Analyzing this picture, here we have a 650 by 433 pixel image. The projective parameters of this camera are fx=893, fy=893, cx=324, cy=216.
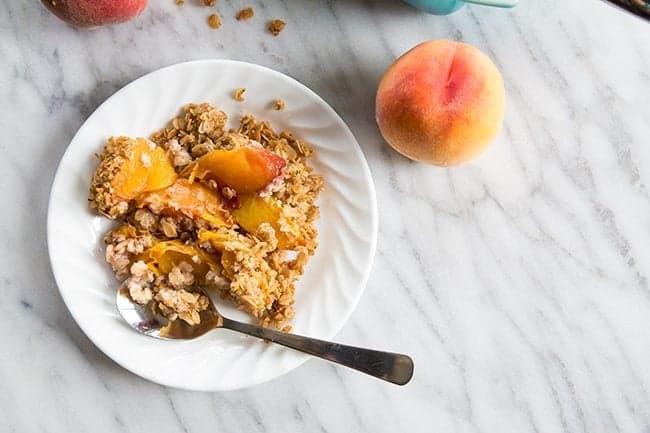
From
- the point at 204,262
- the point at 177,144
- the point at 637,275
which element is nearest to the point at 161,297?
the point at 204,262

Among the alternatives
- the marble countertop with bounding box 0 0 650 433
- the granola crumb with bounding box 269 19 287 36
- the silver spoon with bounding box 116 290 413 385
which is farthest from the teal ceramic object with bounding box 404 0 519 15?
the silver spoon with bounding box 116 290 413 385

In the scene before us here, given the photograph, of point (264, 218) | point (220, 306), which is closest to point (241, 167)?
point (264, 218)

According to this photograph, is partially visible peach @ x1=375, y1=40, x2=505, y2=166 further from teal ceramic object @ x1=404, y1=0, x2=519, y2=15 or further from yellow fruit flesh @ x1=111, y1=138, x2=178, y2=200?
yellow fruit flesh @ x1=111, y1=138, x2=178, y2=200

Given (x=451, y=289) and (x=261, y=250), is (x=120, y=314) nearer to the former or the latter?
(x=261, y=250)

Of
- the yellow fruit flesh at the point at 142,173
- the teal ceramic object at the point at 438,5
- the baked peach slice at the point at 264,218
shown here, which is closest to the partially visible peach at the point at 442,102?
the teal ceramic object at the point at 438,5

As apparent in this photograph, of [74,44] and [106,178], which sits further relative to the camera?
[74,44]

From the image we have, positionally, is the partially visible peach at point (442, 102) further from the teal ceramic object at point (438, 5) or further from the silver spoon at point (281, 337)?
the silver spoon at point (281, 337)

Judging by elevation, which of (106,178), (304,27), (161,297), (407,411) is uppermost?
(304,27)

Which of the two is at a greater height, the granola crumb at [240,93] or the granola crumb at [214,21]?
the granola crumb at [214,21]
